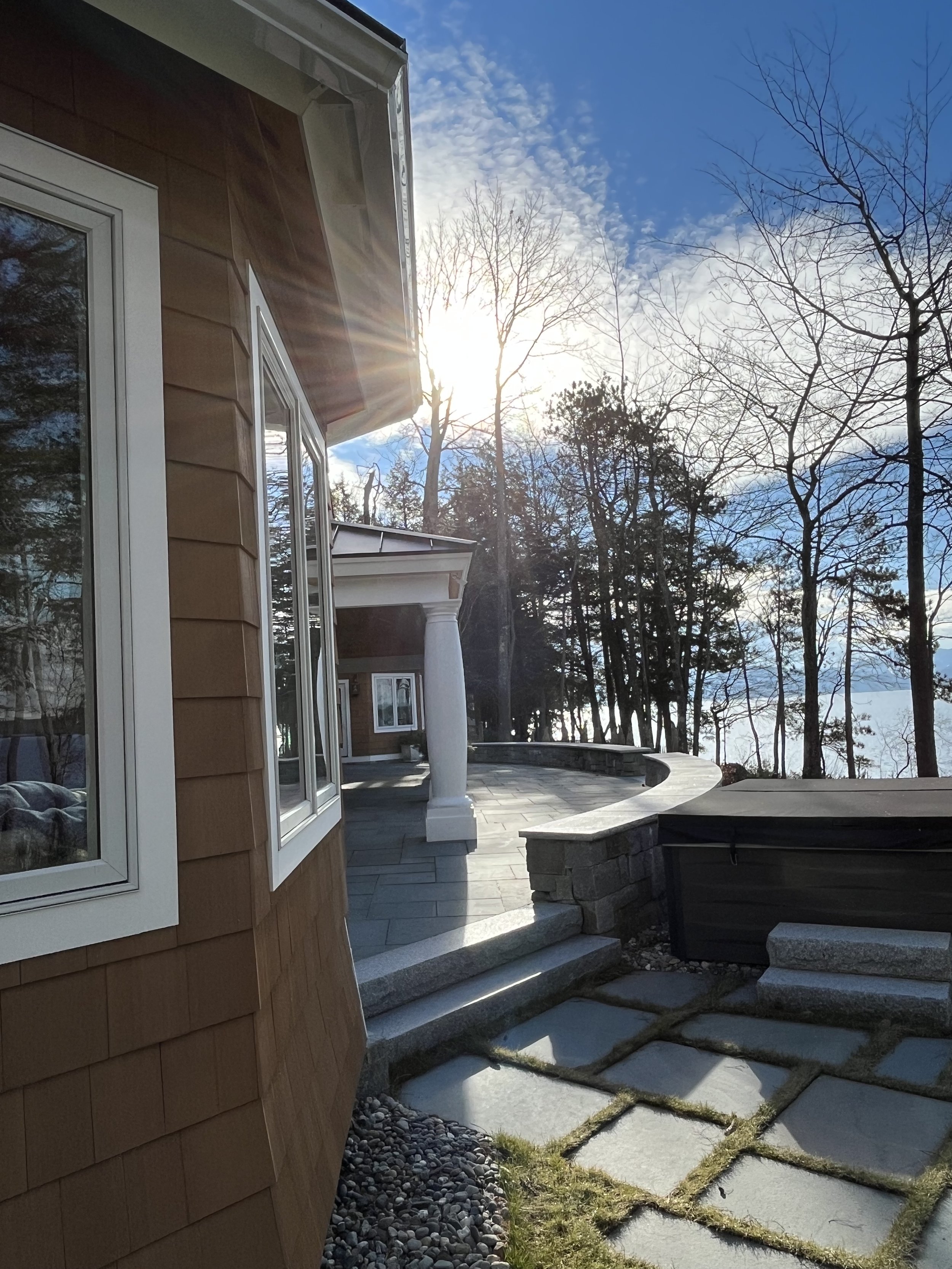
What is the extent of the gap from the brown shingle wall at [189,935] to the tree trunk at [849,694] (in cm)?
1751

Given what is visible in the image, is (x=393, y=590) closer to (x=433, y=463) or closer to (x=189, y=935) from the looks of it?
(x=189, y=935)

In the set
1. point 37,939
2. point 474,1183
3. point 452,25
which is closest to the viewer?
point 37,939

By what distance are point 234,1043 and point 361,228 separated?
2.09 meters

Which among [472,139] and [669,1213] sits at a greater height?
[472,139]

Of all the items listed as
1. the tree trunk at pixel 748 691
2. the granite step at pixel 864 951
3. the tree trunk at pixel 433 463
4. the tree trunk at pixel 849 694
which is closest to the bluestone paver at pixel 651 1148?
the granite step at pixel 864 951

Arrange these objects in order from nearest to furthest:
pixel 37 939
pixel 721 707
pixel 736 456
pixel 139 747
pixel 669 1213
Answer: pixel 37 939 < pixel 139 747 < pixel 669 1213 < pixel 736 456 < pixel 721 707

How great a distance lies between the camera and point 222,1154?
5.39 ft

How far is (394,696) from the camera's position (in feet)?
60.3

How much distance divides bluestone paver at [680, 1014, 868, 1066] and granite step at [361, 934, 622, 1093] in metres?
0.64

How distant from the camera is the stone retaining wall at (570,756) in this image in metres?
11.5

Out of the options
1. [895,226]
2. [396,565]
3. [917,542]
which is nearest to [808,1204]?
[396,565]

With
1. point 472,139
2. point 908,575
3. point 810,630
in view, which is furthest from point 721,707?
point 472,139

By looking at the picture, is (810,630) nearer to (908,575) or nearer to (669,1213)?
(908,575)

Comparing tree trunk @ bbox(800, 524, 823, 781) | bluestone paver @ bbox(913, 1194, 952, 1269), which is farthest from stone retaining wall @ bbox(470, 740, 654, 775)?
bluestone paver @ bbox(913, 1194, 952, 1269)
